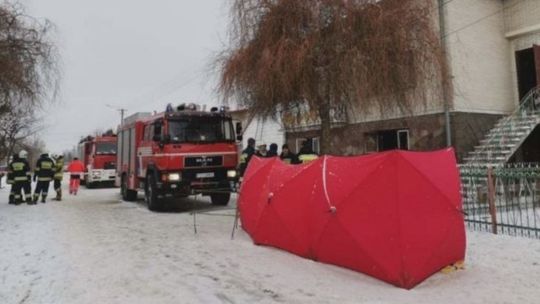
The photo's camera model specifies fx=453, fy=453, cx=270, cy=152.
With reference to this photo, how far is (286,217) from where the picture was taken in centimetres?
718

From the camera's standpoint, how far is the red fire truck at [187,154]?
12.2 meters

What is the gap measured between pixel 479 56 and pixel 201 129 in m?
9.80

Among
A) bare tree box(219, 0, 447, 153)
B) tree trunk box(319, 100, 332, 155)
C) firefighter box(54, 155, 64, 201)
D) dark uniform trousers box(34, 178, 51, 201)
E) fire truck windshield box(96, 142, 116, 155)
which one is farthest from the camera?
fire truck windshield box(96, 142, 116, 155)

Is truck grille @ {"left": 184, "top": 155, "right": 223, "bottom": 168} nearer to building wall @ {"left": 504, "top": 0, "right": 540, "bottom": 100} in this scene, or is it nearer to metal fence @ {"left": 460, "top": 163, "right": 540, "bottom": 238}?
metal fence @ {"left": 460, "top": 163, "right": 540, "bottom": 238}

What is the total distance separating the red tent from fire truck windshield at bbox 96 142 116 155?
67.3 feet

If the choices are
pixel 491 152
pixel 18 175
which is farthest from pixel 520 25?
pixel 18 175

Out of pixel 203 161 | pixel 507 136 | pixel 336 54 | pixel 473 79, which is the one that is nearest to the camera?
pixel 336 54

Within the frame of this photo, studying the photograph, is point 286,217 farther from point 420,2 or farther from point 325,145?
point 420,2

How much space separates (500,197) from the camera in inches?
373

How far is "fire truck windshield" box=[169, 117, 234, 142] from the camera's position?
12469mm

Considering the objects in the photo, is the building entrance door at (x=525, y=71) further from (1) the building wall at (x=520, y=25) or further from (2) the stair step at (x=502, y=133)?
(2) the stair step at (x=502, y=133)

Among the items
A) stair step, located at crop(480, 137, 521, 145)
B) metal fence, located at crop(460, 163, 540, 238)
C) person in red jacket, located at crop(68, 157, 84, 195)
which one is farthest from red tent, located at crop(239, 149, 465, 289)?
person in red jacket, located at crop(68, 157, 84, 195)

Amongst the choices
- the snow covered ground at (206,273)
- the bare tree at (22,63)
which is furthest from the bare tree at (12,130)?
the snow covered ground at (206,273)

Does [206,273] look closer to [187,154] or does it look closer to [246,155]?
[246,155]
